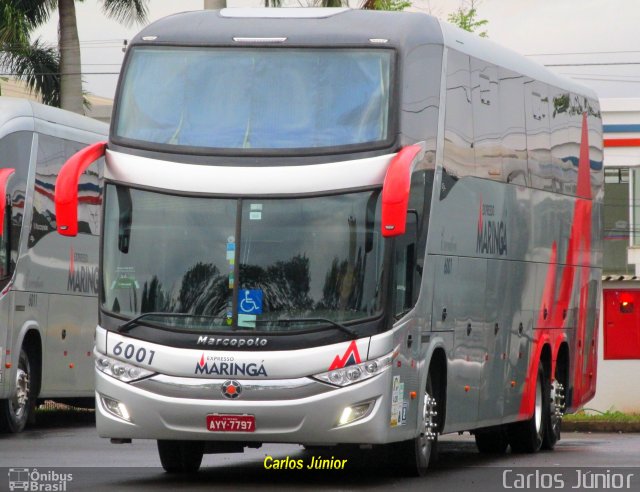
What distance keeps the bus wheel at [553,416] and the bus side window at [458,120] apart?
15.1ft

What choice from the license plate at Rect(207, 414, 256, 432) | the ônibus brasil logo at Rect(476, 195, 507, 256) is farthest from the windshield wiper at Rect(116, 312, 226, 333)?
the ônibus brasil logo at Rect(476, 195, 507, 256)

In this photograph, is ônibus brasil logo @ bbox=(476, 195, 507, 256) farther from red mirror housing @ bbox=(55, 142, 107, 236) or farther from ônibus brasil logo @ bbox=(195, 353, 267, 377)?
red mirror housing @ bbox=(55, 142, 107, 236)

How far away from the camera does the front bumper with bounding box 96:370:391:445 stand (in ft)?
44.7

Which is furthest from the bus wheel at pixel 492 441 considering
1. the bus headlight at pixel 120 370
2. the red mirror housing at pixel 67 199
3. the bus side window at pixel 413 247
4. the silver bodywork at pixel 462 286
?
the red mirror housing at pixel 67 199

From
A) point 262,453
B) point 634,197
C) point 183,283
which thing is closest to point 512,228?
point 262,453

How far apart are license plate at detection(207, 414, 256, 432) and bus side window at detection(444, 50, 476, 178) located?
10.4 ft

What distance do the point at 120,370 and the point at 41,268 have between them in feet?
26.7

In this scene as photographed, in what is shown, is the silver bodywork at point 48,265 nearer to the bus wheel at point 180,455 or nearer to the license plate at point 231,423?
the bus wheel at point 180,455

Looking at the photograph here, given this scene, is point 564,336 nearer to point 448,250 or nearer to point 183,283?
point 448,250

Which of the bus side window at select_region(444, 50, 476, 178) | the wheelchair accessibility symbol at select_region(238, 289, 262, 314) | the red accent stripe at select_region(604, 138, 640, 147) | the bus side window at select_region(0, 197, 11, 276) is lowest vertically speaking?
the wheelchair accessibility symbol at select_region(238, 289, 262, 314)

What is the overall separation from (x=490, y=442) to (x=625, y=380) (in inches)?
493

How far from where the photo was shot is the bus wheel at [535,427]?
63.9 ft

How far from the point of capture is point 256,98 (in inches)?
563

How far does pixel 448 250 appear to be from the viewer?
15531mm
